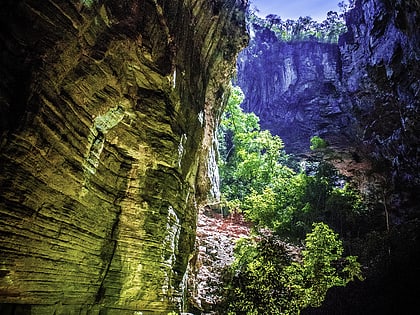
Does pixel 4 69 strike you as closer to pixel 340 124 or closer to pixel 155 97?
pixel 155 97

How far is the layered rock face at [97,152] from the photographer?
431 cm

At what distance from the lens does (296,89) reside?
1473 inches

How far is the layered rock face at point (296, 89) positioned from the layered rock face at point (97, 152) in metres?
26.4

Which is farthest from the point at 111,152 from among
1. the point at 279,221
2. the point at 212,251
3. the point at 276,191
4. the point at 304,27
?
the point at 304,27

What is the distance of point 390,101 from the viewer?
842 inches

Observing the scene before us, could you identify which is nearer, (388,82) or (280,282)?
(280,282)

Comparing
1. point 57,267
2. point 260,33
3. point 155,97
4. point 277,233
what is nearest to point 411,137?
point 277,233

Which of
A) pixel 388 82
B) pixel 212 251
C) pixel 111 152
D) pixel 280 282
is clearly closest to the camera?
pixel 111 152

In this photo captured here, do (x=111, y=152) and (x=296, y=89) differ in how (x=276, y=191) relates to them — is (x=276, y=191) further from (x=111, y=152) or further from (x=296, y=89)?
(x=296, y=89)


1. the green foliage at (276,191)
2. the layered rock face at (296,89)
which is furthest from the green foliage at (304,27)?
the green foliage at (276,191)

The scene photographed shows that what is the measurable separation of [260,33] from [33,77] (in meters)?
41.6

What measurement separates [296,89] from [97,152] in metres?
34.8

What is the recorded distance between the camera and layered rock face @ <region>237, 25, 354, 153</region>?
33.3 m

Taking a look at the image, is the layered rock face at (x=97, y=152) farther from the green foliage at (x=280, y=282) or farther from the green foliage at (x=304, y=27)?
the green foliage at (x=304, y=27)
